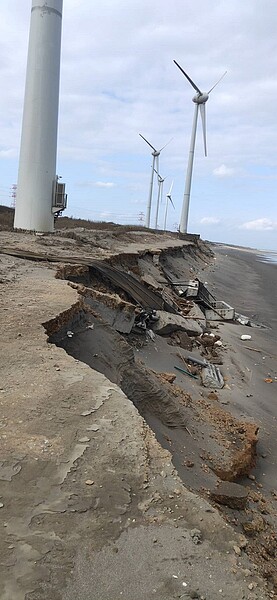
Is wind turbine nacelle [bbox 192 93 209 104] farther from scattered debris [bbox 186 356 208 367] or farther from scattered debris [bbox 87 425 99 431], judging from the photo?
scattered debris [bbox 87 425 99 431]

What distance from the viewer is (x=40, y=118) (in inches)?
675

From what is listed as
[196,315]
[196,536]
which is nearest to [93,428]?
[196,536]

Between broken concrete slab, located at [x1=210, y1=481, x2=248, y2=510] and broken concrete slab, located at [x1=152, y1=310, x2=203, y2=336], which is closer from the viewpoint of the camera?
broken concrete slab, located at [x1=210, y1=481, x2=248, y2=510]

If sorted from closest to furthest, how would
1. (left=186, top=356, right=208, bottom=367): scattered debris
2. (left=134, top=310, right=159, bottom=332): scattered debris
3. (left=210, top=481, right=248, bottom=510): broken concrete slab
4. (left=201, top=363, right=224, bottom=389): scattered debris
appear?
(left=210, top=481, right=248, bottom=510): broken concrete slab, (left=201, top=363, right=224, bottom=389): scattered debris, (left=186, top=356, right=208, bottom=367): scattered debris, (left=134, top=310, right=159, bottom=332): scattered debris

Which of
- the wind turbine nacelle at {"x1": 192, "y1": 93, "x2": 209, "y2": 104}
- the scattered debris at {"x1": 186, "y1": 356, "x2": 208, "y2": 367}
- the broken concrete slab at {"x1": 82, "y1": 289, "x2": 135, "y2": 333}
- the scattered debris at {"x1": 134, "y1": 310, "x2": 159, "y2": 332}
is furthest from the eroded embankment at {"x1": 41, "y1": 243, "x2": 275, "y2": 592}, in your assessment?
the wind turbine nacelle at {"x1": 192, "y1": 93, "x2": 209, "y2": 104}

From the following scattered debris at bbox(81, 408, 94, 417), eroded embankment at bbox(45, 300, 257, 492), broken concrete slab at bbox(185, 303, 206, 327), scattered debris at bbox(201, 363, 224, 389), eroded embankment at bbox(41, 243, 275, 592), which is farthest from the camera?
broken concrete slab at bbox(185, 303, 206, 327)

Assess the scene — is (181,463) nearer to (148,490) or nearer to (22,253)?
(148,490)

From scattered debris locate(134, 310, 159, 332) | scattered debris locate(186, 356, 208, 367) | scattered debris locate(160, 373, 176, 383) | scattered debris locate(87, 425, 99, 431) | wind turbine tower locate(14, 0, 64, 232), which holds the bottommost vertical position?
scattered debris locate(186, 356, 208, 367)

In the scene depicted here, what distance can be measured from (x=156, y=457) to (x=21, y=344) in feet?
7.87

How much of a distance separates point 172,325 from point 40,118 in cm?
1008

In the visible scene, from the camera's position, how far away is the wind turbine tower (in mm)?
16797

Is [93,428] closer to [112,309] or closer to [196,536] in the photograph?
[196,536]

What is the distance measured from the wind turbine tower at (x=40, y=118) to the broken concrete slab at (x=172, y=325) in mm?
8278

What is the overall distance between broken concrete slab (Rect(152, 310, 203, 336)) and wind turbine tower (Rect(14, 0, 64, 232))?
8278 mm
